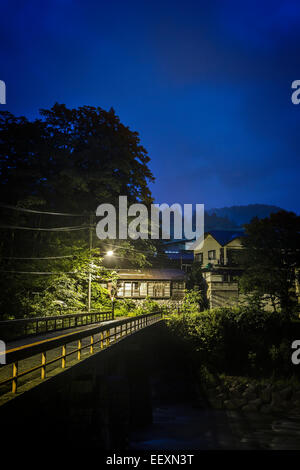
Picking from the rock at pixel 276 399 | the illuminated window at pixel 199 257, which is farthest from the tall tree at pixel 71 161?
the illuminated window at pixel 199 257

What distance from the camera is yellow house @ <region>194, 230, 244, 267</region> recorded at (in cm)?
4622

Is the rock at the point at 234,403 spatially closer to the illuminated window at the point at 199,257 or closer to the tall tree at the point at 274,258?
the tall tree at the point at 274,258

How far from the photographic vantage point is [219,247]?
47750 mm

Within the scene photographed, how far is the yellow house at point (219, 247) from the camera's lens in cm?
4622

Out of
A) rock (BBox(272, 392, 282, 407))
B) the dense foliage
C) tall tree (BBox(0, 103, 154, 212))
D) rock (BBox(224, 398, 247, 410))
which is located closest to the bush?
rock (BBox(272, 392, 282, 407))

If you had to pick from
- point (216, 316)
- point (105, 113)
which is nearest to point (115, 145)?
point (105, 113)

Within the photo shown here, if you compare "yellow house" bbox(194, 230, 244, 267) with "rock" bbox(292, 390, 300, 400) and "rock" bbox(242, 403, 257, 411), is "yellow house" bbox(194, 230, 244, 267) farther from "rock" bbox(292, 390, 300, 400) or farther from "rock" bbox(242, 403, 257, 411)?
"rock" bbox(242, 403, 257, 411)

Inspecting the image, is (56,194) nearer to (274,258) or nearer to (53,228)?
(53,228)

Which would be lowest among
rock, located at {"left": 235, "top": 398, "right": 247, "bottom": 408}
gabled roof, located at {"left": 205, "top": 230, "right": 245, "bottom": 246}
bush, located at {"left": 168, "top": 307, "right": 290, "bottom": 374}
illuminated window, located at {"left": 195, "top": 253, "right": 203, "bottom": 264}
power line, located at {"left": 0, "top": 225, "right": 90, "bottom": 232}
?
rock, located at {"left": 235, "top": 398, "right": 247, "bottom": 408}

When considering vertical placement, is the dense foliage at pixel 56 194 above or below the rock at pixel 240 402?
above

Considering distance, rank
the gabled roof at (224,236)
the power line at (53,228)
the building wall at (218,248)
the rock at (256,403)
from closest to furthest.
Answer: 1. the power line at (53,228)
2. the rock at (256,403)
3. the building wall at (218,248)
4. the gabled roof at (224,236)

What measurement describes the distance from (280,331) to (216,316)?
6.22 m

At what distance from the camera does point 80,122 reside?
26.2 metres

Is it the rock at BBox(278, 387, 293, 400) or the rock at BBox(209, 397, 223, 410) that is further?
the rock at BBox(278, 387, 293, 400)
